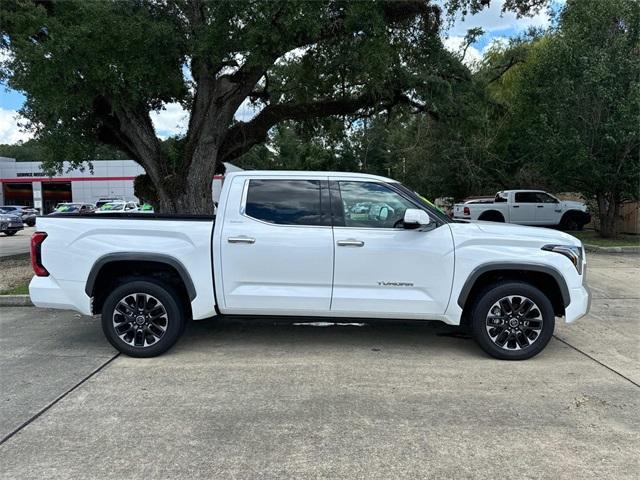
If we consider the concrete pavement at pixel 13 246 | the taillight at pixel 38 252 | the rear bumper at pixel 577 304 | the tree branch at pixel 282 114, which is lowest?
the concrete pavement at pixel 13 246

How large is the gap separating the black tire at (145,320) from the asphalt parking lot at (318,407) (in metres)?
0.18

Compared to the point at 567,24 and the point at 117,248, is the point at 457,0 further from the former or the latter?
the point at 117,248

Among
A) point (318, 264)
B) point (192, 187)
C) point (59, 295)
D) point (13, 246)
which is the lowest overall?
point (13, 246)

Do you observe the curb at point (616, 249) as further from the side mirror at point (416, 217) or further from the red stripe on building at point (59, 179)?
the red stripe on building at point (59, 179)

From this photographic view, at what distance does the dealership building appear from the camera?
5434cm

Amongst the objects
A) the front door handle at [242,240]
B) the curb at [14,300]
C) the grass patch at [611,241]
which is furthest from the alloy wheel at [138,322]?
the grass patch at [611,241]

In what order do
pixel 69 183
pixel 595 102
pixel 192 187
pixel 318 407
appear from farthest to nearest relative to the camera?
pixel 69 183 < pixel 595 102 < pixel 192 187 < pixel 318 407

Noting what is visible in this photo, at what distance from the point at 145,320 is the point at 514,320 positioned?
12.6ft

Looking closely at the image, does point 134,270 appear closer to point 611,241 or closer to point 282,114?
point 282,114

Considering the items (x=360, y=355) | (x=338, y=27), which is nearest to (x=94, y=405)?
(x=360, y=355)

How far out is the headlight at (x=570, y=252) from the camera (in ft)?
16.9

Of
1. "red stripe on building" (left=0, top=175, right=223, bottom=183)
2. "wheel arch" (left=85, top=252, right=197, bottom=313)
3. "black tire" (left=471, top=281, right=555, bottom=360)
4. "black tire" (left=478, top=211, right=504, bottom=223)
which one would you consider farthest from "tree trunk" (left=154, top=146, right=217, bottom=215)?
"red stripe on building" (left=0, top=175, right=223, bottom=183)

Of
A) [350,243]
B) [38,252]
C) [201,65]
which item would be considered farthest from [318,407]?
[201,65]

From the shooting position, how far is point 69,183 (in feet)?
184
